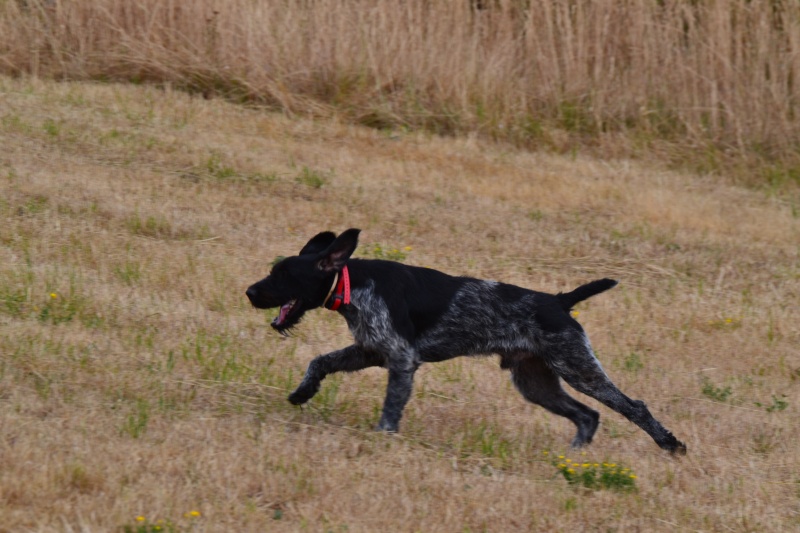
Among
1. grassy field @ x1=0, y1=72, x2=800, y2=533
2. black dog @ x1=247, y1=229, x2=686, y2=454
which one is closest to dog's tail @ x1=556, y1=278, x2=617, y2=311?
black dog @ x1=247, y1=229, x2=686, y2=454

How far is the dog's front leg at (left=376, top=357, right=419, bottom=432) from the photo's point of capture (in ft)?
22.1

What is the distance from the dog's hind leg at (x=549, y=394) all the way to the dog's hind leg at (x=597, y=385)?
0.75 ft

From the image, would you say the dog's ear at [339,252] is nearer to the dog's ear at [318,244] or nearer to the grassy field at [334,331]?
the dog's ear at [318,244]

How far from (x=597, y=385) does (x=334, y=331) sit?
2.34 m

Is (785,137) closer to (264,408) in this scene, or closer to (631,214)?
(631,214)

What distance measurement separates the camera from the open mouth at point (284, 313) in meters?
6.66

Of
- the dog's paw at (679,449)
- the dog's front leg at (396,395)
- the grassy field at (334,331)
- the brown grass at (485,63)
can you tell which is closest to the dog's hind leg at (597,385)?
the dog's paw at (679,449)

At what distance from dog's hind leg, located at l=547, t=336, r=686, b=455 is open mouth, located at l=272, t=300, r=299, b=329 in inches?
56.9

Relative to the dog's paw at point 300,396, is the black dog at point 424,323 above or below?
above

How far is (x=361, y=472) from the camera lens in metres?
6.05

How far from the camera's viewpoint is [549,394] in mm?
7207

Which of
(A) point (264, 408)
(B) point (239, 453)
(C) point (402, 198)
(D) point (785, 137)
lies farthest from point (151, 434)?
(D) point (785, 137)

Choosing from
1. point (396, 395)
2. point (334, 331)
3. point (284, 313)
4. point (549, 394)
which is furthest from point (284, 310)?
point (334, 331)

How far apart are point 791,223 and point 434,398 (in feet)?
20.3
